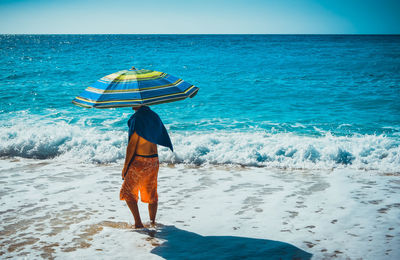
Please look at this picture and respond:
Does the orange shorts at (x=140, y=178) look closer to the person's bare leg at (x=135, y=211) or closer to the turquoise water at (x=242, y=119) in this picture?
the person's bare leg at (x=135, y=211)

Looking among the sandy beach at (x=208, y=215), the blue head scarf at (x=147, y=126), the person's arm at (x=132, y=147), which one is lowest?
the sandy beach at (x=208, y=215)

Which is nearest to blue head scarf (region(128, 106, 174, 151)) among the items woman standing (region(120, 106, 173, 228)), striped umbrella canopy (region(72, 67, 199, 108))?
woman standing (region(120, 106, 173, 228))

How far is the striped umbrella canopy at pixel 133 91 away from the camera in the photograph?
10.8 feet

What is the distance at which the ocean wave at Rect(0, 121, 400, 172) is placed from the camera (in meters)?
7.39

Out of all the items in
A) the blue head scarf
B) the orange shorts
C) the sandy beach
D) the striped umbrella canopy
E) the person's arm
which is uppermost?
the striped umbrella canopy

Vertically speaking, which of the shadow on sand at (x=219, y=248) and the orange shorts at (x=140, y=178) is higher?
the orange shorts at (x=140, y=178)

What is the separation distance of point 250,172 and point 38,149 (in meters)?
5.81

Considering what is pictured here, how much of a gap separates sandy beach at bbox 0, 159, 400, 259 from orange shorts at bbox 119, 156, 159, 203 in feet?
1.81

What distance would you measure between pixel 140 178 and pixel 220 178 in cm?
290

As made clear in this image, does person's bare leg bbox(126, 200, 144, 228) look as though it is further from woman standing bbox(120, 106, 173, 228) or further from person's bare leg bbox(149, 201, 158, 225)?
person's bare leg bbox(149, 201, 158, 225)

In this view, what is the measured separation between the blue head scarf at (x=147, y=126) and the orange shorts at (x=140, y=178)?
324 mm

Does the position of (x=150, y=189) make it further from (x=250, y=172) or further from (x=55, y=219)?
(x=250, y=172)

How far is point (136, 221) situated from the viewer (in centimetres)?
399

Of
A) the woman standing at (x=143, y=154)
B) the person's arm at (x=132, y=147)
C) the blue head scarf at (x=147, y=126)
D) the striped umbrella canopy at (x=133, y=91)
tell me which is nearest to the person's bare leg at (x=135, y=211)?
the woman standing at (x=143, y=154)
